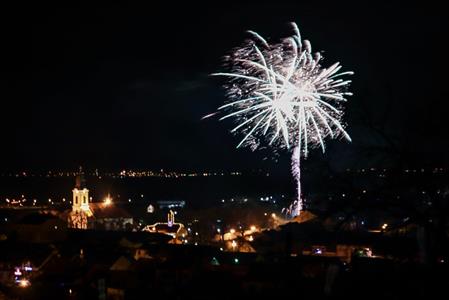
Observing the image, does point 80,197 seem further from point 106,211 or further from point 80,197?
point 106,211

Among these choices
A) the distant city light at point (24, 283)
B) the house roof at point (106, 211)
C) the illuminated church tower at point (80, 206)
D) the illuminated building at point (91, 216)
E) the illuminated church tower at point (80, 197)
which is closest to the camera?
the distant city light at point (24, 283)

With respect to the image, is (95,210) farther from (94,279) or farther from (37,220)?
(94,279)

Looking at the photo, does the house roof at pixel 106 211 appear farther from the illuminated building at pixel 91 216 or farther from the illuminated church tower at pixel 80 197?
the illuminated church tower at pixel 80 197

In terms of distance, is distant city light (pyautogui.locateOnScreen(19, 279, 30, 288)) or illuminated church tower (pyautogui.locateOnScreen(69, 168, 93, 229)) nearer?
distant city light (pyautogui.locateOnScreen(19, 279, 30, 288))

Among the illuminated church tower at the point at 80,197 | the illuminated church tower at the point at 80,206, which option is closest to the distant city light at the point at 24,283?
the illuminated church tower at the point at 80,206

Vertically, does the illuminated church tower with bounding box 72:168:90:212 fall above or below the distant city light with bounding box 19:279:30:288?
above

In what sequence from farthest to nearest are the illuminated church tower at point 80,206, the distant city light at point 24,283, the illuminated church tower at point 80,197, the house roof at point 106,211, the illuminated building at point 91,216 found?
the house roof at point 106,211 → the illuminated church tower at point 80,197 → the illuminated church tower at point 80,206 → the illuminated building at point 91,216 → the distant city light at point 24,283

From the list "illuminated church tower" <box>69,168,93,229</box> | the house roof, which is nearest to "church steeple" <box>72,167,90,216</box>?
"illuminated church tower" <box>69,168,93,229</box>

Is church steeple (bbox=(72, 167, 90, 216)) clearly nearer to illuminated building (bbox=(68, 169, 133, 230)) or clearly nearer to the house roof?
illuminated building (bbox=(68, 169, 133, 230))

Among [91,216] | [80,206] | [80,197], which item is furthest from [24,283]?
[80,206]

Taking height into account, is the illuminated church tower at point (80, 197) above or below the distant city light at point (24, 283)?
above

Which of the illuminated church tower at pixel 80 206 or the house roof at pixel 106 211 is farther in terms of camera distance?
the house roof at pixel 106 211

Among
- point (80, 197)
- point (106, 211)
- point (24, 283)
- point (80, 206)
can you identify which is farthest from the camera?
point (106, 211)
